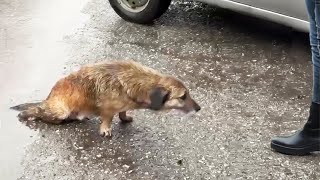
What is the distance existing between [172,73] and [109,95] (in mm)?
1220

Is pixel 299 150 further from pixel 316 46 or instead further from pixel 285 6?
pixel 285 6

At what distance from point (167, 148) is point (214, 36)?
86.5 inches

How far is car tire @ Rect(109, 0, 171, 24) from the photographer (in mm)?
6141

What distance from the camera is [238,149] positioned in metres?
4.17

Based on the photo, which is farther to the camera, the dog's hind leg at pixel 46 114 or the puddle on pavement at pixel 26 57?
the dog's hind leg at pixel 46 114

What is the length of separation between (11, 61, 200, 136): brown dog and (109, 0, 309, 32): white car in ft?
4.99

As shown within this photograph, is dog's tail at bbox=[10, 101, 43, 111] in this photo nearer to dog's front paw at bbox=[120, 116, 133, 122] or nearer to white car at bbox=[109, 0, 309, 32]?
dog's front paw at bbox=[120, 116, 133, 122]

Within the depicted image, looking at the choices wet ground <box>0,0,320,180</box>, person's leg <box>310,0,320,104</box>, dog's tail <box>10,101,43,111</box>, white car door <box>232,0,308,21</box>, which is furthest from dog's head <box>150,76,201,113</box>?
white car door <box>232,0,308,21</box>

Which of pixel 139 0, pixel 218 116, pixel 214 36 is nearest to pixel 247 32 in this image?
pixel 214 36

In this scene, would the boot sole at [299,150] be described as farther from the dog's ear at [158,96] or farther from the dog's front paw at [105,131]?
the dog's front paw at [105,131]

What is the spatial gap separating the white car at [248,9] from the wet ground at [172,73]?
0.15m

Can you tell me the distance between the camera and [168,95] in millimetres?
4027

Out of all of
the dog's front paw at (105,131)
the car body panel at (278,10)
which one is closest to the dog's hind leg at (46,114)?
the dog's front paw at (105,131)

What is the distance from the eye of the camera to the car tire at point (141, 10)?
6.14 metres
